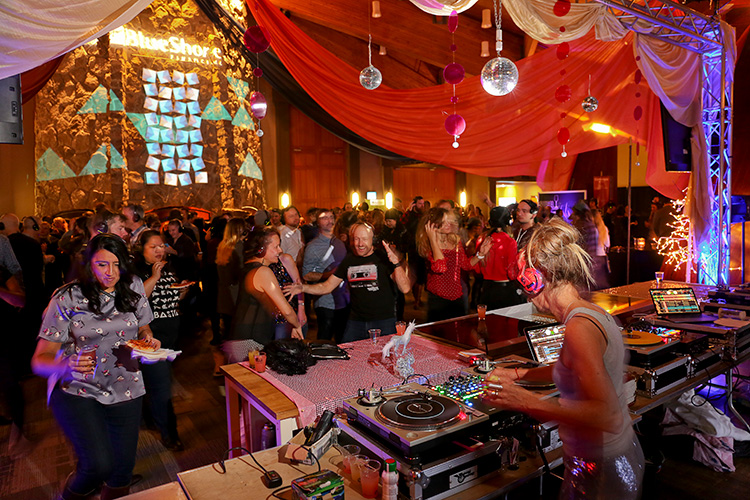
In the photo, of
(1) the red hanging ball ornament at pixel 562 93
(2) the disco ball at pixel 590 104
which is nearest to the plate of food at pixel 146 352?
(1) the red hanging ball ornament at pixel 562 93

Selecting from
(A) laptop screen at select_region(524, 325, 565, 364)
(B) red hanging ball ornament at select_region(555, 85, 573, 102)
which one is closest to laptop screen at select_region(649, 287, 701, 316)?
(A) laptop screen at select_region(524, 325, 565, 364)

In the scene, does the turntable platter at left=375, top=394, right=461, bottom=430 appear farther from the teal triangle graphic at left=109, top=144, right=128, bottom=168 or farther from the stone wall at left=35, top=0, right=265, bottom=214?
the teal triangle graphic at left=109, top=144, right=128, bottom=168

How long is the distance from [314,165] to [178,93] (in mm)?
4150

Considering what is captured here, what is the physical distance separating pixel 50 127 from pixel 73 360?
926 centimetres

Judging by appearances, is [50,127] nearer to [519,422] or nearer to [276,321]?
[276,321]

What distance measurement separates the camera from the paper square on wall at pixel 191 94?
1051 cm

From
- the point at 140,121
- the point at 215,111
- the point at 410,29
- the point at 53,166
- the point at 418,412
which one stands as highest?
the point at 410,29

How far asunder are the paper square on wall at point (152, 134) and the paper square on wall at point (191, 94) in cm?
96

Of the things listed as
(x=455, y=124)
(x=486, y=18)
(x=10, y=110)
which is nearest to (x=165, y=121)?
(x=486, y=18)

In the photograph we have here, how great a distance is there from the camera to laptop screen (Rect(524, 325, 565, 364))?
2223 mm

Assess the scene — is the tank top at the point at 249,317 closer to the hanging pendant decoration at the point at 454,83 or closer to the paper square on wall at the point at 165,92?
the hanging pendant decoration at the point at 454,83

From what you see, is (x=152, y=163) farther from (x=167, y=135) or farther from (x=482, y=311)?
Answer: (x=482, y=311)

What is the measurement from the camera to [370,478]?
1.49 metres

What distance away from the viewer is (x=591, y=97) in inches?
179
